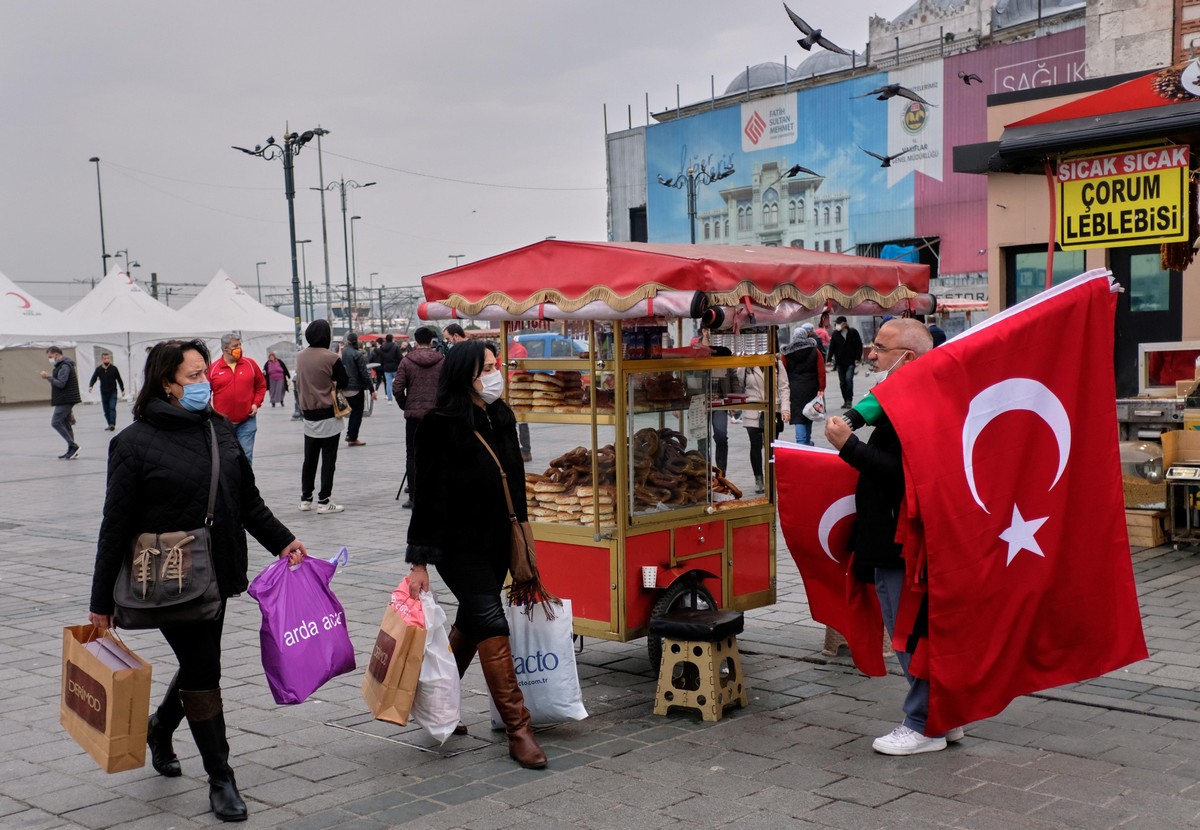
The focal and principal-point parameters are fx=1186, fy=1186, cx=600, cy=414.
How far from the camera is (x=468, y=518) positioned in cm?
494

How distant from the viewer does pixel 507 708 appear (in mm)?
4914

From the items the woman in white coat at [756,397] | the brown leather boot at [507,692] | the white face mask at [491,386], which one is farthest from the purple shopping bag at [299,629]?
the woman in white coat at [756,397]

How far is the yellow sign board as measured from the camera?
7.04 m

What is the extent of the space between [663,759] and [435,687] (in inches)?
38.9

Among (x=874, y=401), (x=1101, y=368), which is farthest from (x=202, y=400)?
(x=1101, y=368)

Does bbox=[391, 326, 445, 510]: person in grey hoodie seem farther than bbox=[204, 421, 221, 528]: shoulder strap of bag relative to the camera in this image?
Yes

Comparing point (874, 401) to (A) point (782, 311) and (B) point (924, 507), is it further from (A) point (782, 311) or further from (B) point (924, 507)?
(A) point (782, 311)

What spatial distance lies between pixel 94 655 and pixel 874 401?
3097 millimetres

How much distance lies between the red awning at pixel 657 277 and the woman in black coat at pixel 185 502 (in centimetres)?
182

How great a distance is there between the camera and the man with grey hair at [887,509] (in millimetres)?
4688

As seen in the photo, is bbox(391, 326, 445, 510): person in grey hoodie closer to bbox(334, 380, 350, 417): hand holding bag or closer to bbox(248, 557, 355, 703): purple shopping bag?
bbox(334, 380, 350, 417): hand holding bag

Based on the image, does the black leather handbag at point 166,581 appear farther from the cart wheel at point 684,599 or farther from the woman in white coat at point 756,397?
the woman in white coat at point 756,397

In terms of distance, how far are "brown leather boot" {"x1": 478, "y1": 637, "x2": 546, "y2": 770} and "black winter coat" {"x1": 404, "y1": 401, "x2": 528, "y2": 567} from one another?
1.26ft

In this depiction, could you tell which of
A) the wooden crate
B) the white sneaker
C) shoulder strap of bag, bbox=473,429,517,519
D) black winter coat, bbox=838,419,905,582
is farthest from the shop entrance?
shoulder strap of bag, bbox=473,429,517,519
